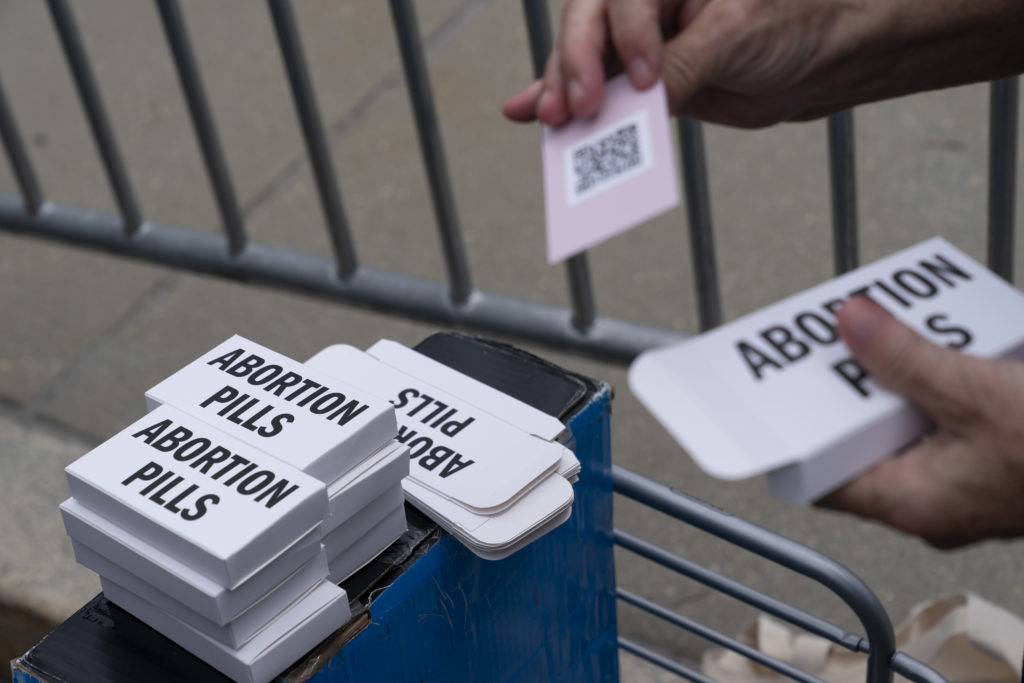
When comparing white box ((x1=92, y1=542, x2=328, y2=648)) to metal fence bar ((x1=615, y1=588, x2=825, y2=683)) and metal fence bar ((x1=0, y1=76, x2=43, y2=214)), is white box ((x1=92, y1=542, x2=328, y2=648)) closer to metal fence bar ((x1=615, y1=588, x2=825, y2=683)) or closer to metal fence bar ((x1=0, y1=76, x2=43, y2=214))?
metal fence bar ((x1=615, y1=588, x2=825, y2=683))

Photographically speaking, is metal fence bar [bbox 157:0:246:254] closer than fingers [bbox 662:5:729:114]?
No

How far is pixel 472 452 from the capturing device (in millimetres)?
1509

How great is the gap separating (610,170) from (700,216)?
103 cm

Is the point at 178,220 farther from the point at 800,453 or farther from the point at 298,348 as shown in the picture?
the point at 800,453

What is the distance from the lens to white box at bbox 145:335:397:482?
1337mm

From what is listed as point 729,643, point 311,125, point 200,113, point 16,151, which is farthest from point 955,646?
point 16,151

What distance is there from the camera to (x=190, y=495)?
1.28m

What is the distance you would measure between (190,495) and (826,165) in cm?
299

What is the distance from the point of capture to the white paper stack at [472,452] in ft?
4.70

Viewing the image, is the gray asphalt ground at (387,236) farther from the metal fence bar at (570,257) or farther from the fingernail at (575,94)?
the fingernail at (575,94)

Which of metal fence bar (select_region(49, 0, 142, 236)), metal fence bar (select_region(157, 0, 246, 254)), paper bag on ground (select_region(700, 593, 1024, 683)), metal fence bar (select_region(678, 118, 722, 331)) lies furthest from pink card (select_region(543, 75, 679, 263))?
metal fence bar (select_region(49, 0, 142, 236))

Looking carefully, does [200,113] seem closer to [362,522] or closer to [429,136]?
[429,136]

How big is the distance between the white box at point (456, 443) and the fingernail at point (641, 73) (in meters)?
0.44

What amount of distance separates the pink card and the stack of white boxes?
0.94 ft
